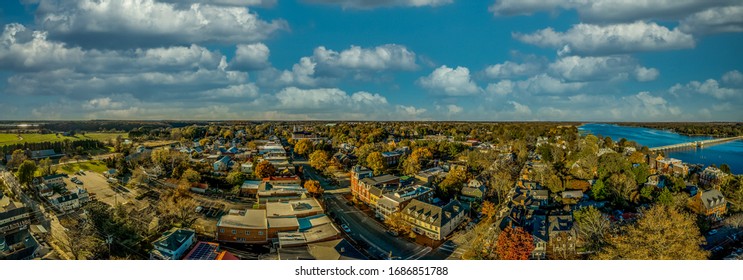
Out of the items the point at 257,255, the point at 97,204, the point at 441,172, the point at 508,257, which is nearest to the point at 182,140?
the point at 97,204

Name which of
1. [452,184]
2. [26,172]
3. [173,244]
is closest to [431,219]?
[452,184]

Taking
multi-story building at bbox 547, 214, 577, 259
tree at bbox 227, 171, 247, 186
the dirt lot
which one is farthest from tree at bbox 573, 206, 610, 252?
the dirt lot

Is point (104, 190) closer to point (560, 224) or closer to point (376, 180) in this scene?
point (376, 180)

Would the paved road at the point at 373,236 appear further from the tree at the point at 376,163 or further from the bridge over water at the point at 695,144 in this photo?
the bridge over water at the point at 695,144

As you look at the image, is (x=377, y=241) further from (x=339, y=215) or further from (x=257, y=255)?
(x=257, y=255)

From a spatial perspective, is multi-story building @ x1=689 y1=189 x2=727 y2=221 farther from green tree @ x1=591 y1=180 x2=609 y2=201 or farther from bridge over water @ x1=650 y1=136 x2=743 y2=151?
green tree @ x1=591 y1=180 x2=609 y2=201

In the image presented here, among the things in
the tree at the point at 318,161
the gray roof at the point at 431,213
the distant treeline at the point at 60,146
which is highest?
the distant treeline at the point at 60,146

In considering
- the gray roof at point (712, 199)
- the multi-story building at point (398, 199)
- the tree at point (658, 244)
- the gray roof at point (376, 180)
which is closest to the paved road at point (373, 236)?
the multi-story building at point (398, 199)
